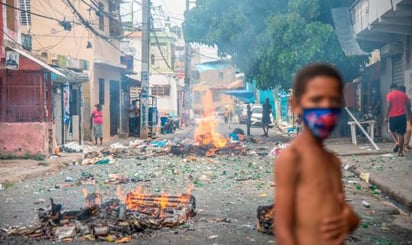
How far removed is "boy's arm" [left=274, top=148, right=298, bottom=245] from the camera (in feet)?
7.77

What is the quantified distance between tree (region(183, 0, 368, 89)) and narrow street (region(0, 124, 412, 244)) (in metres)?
5.26

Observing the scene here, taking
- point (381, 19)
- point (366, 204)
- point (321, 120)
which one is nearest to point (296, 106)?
point (321, 120)

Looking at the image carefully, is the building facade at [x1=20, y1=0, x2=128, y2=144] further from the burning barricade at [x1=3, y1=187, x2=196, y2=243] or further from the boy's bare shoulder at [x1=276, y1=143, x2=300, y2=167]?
the boy's bare shoulder at [x1=276, y1=143, x2=300, y2=167]

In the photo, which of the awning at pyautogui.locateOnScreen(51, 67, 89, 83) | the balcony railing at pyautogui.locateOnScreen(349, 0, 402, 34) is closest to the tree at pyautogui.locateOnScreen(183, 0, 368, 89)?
the balcony railing at pyautogui.locateOnScreen(349, 0, 402, 34)

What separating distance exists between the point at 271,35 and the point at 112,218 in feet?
44.8

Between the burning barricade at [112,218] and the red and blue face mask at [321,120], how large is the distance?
382 centimetres

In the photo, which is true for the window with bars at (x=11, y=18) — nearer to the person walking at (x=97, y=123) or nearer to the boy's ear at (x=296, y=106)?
the person walking at (x=97, y=123)

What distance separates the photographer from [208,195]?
8773 millimetres

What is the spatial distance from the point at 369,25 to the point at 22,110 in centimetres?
1122

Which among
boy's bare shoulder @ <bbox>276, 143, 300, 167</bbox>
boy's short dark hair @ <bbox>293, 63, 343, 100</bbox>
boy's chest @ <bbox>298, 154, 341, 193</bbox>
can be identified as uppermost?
boy's short dark hair @ <bbox>293, 63, 343, 100</bbox>

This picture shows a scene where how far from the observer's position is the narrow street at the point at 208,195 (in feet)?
19.3

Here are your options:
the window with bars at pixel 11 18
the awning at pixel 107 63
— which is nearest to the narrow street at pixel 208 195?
the window with bars at pixel 11 18

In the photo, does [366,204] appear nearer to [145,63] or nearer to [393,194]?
[393,194]

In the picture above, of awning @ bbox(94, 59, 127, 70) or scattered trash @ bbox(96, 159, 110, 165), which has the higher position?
awning @ bbox(94, 59, 127, 70)
